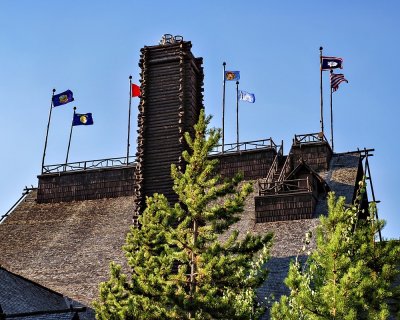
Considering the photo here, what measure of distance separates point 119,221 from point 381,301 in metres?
29.6

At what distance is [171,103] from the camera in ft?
144

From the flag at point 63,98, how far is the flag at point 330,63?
1889 centimetres

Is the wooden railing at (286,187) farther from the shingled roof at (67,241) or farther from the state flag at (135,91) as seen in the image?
the state flag at (135,91)

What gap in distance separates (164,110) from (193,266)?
1533cm

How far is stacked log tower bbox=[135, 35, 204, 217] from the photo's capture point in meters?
42.6

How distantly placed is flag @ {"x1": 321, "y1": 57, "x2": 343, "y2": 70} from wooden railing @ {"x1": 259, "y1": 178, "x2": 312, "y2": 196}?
8872 mm

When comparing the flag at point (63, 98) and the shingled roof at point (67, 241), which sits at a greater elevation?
the flag at point (63, 98)

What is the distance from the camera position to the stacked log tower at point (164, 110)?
140ft

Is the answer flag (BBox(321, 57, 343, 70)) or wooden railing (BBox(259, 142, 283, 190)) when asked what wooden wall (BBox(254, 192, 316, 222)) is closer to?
wooden railing (BBox(259, 142, 283, 190))

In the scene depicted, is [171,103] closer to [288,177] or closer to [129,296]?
[288,177]

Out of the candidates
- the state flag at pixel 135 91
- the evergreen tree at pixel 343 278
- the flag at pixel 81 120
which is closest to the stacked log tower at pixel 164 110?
the state flag at pixel 135 91

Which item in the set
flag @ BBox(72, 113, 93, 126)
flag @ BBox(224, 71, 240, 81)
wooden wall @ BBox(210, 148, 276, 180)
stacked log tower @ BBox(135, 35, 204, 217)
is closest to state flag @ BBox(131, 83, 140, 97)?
flag @ BBox(72, 113, 93, 126)

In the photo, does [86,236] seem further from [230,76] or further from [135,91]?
[230,76]

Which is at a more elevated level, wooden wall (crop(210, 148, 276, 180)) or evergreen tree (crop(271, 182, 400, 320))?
wooden wall (crop(210, 148, 276, 180))
